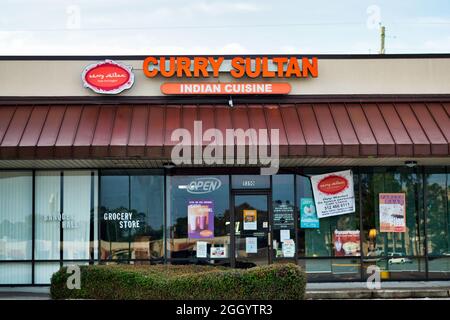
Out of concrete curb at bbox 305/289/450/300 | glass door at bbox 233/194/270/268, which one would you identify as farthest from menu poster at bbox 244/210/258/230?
concrete curb at bbox 305/289/450/300

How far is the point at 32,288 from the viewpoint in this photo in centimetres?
1644

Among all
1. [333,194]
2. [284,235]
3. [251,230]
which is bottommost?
[284,235]

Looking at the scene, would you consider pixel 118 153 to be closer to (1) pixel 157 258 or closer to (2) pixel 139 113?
(2) pixel 139 113

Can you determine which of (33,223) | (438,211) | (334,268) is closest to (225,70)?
(334,268)

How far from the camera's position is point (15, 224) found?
664 inches

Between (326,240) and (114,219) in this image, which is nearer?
(114,219)

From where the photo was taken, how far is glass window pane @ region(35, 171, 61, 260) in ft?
55.2

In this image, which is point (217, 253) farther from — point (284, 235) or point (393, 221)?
point (393, 221)

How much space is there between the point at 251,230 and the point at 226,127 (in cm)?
289

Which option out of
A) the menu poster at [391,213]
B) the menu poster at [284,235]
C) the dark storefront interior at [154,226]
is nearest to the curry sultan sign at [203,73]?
the dark storefront interior at [154,226]

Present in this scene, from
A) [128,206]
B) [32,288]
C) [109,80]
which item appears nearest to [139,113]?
[109,80]

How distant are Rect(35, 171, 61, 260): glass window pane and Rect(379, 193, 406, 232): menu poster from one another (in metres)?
8.32

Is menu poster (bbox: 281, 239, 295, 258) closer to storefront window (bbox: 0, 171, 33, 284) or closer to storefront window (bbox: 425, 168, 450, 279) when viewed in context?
storefront window (bbox: 425, 168, 450, 279)

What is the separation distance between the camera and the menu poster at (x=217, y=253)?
1678cm
